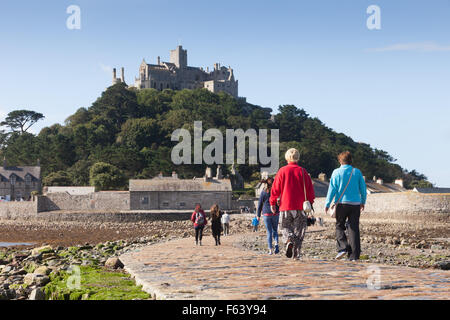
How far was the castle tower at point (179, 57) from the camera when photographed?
135 metres

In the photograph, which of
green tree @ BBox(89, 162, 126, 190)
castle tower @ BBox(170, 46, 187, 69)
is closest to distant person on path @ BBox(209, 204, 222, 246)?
green tree @ BBox(89, 162, 126, 190)

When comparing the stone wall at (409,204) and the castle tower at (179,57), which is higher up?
the castle tower at (179,57)

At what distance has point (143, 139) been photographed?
8719cm

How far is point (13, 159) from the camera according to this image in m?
79.8

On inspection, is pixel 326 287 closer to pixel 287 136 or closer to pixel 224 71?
pixel 287 136

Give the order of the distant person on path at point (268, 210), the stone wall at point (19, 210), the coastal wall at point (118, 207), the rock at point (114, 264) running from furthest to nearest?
the stone wall at point (19, 210), the coastal wall at point (118, 207), the rock at point (114, 264), the distant person on path at point (268, 210)

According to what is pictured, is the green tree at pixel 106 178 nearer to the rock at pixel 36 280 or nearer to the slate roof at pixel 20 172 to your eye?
the slate roof at pixel 20 172

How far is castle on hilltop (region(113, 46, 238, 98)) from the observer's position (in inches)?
5044

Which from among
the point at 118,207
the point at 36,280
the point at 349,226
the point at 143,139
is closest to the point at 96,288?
the point at 36,280

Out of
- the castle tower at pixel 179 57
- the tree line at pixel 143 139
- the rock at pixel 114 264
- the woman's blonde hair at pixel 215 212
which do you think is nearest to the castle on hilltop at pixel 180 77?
the castle tower at pixel 179 57

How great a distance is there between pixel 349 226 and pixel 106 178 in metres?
54.6

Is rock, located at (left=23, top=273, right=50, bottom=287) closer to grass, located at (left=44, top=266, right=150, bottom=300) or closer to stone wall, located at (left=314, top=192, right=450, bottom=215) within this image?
grass, located at (left=44, top=266, right=150, bottom=300)

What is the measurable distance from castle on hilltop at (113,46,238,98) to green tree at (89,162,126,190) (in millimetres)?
65584

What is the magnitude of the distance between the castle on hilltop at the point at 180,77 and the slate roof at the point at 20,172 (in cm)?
6003
